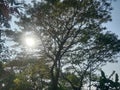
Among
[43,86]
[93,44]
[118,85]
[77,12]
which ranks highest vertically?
[77,12]

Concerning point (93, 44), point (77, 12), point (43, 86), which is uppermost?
point (77, 12)

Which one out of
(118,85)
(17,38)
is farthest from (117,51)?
(118,85)

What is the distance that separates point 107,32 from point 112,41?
153cm

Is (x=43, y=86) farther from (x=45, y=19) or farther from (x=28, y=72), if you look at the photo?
(x=45, y=19)

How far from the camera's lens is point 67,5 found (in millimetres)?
30375

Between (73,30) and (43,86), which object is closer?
(73,30)

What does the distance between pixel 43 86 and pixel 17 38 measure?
776 inches

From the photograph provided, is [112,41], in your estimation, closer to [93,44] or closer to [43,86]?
[93,44]

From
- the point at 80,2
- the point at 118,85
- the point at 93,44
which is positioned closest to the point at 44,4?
the point at 80,2

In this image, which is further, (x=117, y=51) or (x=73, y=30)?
(x=117, y=51)

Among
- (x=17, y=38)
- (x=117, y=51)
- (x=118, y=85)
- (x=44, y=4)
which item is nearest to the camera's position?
(x=118, y=85)

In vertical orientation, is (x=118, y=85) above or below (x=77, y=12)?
below

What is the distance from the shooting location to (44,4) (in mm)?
30344

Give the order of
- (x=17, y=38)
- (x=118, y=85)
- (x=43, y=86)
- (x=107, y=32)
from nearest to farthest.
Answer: (x=118, y=85)
(x=17, y=38)
(x=107, y=32)
(x=43, y=86)
